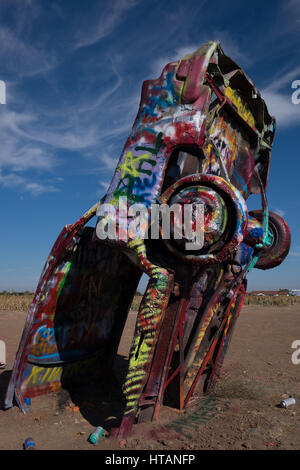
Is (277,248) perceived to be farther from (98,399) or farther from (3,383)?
(3,383)

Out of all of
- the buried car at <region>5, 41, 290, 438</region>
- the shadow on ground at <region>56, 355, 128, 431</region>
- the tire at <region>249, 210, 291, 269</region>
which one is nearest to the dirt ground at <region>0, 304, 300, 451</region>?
the shadow on ground at <region>56, 355, 128, 431</region>

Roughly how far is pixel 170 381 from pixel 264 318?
13430 millimetres

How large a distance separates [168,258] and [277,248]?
2.79 meters

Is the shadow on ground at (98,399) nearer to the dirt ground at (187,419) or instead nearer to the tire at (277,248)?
the dirt ground at (187,419)

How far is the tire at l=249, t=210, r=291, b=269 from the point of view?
23.2 ft

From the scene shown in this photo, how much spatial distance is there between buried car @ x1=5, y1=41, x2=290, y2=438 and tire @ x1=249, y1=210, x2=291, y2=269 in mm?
22

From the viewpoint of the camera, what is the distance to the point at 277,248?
7.09 metres

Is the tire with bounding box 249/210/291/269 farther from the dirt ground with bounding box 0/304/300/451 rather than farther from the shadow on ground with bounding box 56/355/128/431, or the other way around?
the shadow on ground with bounding box 56/355/128/431

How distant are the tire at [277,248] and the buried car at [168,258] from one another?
22 mm

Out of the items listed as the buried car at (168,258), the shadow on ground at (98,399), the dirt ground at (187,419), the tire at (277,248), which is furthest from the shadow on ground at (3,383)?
the tire at (277,248)

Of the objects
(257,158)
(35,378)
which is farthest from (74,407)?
(257,158)

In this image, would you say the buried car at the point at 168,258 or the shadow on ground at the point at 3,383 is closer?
the buried car at the point at 168,258

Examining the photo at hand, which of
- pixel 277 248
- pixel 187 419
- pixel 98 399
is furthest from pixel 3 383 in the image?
pixel 277 248

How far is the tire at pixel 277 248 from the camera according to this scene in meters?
7.06
